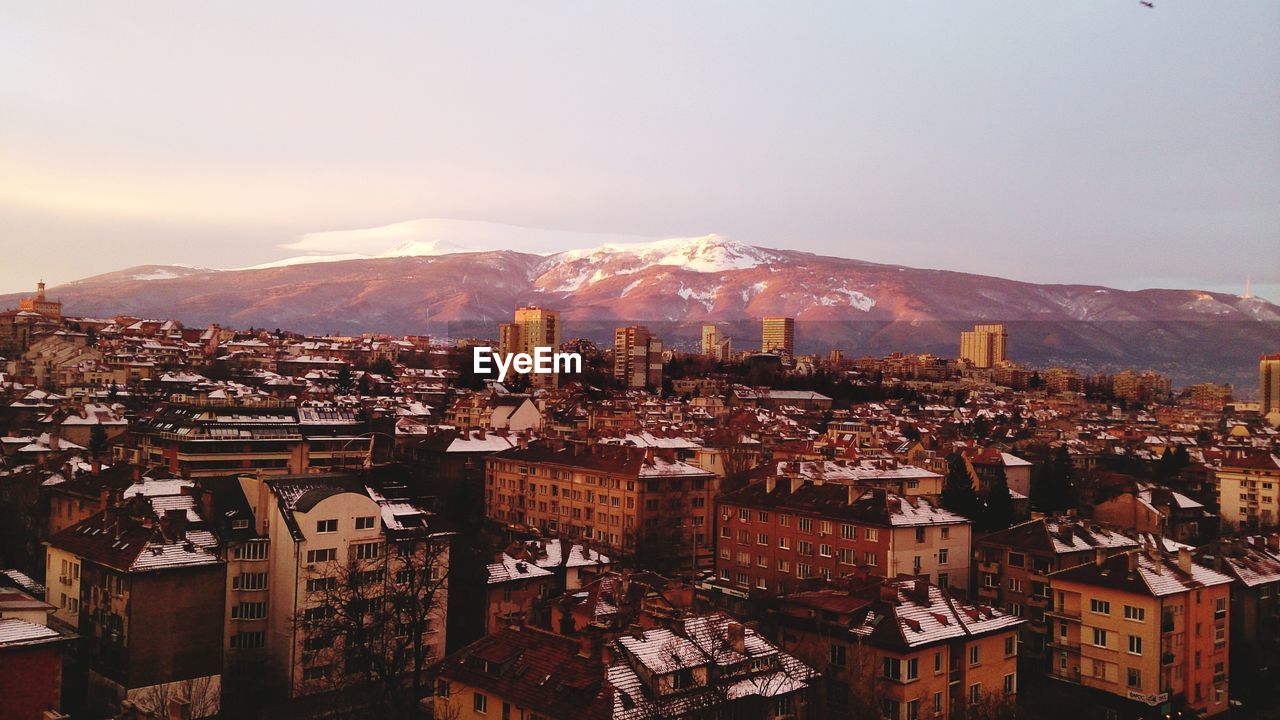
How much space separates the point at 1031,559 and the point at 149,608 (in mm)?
20058

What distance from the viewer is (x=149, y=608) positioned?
18891 mm

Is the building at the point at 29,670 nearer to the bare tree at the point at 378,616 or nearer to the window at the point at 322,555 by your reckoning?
the bare tree at the point at 378,616

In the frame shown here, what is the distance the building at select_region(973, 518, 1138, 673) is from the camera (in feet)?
80.7

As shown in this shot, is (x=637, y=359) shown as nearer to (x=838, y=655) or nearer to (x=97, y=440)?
(x=97, y=440)

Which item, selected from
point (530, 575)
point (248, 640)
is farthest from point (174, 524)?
point (530, 575)

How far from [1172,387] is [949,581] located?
158 meters

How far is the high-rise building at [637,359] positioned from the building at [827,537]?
70.1 m

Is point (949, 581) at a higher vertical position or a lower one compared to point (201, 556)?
lower

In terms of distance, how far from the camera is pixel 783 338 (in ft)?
651

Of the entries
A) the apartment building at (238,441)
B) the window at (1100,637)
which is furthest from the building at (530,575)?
the apartment building at (238,441)

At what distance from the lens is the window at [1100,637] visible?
21.1 meters

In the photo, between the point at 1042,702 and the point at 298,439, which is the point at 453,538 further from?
the point at 298,439

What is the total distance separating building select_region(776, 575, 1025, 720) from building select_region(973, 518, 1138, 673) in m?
6.34

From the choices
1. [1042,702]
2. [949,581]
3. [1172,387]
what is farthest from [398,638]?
[1172,387]
